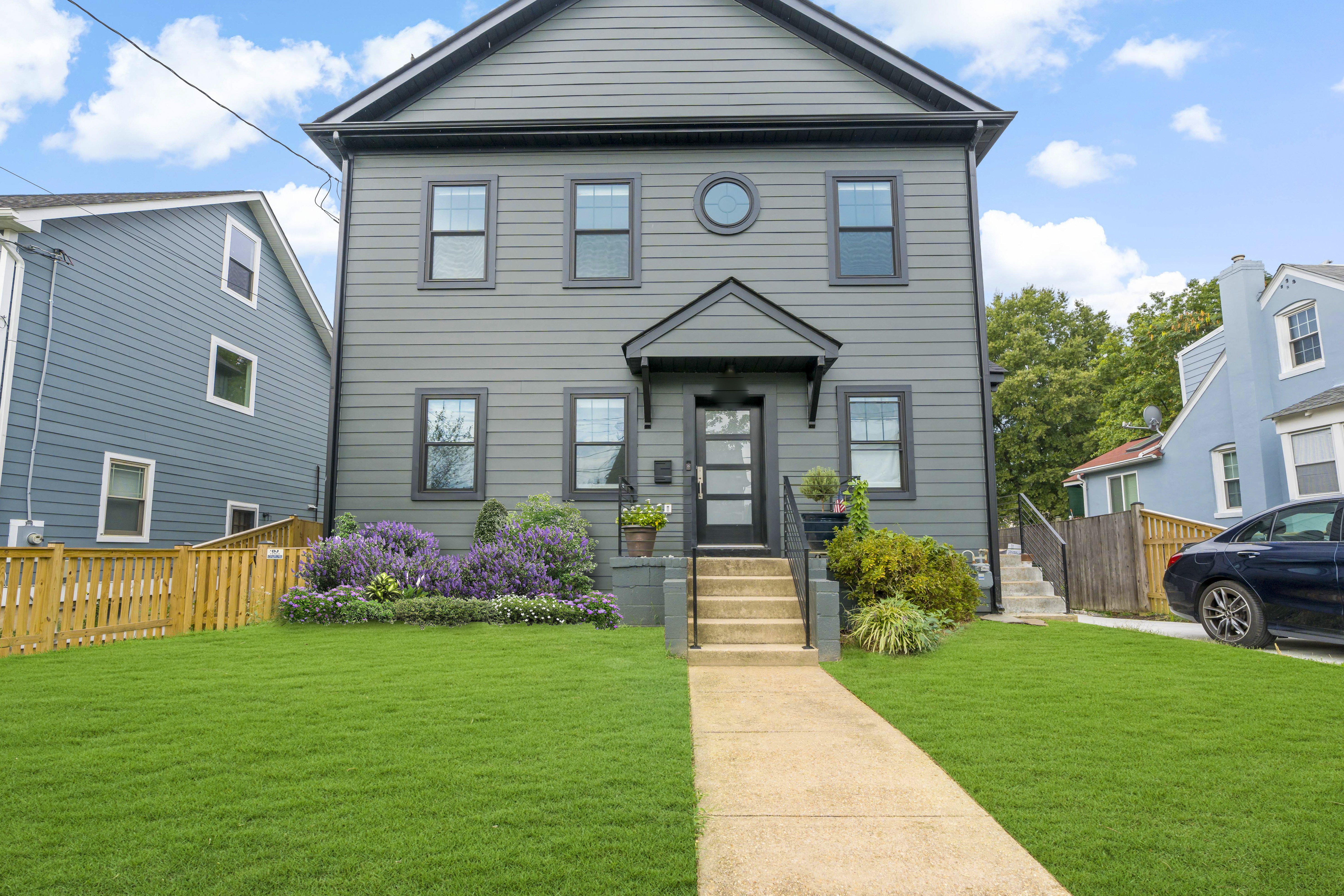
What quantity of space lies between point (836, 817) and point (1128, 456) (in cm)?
2078

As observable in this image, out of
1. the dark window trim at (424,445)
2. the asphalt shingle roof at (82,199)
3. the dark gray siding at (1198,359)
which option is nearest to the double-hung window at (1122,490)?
the dark gray siding at (1198,359)

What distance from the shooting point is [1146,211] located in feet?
84.5

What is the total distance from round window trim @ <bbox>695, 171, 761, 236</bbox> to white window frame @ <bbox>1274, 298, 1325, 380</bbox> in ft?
38.1

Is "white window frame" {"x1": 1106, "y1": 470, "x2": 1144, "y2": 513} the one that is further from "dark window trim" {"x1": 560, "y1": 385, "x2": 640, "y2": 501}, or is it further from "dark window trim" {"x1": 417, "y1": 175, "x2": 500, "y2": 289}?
"dark window trim" {"x1": 417, "y1": 175, "x2": 500, "y2": 289}

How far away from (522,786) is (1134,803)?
2539mm

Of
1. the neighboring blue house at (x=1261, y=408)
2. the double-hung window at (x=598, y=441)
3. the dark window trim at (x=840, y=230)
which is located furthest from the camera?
the neighboring blue house at (x=1261, y=408)

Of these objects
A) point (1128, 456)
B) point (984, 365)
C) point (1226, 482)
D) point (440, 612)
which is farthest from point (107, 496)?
point (1128, 456)

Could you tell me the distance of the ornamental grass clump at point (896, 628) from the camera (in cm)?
668

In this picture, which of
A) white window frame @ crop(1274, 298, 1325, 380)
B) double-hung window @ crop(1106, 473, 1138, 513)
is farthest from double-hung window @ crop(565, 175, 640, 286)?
double-hung window @ crop(1106, 473, 1138, 513)

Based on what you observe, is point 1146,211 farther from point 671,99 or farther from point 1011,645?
point 1011,645

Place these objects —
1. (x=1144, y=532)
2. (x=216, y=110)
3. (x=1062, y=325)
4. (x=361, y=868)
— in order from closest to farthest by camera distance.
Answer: (x=361, y=868) < (x=216, y=110) < (x=1144, y=532) < (x=1062, y=325)

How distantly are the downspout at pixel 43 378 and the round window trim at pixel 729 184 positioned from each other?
9138mm

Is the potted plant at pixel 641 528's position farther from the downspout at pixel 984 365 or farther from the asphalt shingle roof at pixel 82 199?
the asphalt shingle roof at pixel 82 199

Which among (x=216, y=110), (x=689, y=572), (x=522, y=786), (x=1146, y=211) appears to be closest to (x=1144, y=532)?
(x=689, y=572)
